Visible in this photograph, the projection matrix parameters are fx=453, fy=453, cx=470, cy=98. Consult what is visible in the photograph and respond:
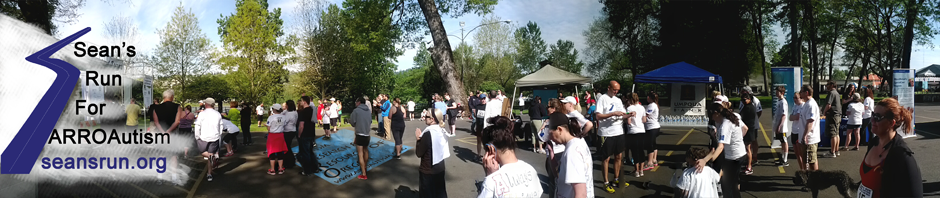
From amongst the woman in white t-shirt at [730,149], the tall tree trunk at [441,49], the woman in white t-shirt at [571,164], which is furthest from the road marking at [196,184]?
the tall tree trunk at [441,49]

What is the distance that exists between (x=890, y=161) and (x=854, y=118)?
790cm

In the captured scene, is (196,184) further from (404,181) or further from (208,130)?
(404,181)

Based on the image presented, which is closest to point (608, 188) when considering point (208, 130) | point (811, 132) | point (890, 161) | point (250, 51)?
point (811, 132)

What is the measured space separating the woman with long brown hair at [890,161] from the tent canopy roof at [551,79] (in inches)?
498

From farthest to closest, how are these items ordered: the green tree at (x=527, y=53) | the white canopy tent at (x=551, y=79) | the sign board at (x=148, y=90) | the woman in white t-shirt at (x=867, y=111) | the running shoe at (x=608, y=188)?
the green tree at (x=527, y=53) < the white canopy tent at (x=551, y=79) < the woman in white t-shirt at (x=867, y=111) < the sign board at (x=148, y=90) < the running shoe at (x=608, y=188)

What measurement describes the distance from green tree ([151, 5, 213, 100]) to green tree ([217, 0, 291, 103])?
88.0 inches

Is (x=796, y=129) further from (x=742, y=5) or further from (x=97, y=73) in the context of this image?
(x=742, y=5)

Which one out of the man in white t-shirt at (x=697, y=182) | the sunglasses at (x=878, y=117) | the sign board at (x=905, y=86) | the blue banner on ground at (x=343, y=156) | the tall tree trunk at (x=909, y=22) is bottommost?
the blue banner on ground at (x=343, y=156)

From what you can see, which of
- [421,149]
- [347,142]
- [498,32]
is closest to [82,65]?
[421,149]

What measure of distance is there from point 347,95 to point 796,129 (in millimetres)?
25724

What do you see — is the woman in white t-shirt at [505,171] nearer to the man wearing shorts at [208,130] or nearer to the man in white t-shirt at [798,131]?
the man wearing shorts at [208,130]

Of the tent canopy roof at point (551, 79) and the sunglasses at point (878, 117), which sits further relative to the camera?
the tent canopy roof at point (551, 79)

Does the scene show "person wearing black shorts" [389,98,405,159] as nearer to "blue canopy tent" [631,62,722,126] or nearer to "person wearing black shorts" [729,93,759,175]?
"person wearing black shorts" [729,93,759,175]

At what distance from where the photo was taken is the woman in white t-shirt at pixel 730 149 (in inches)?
192
